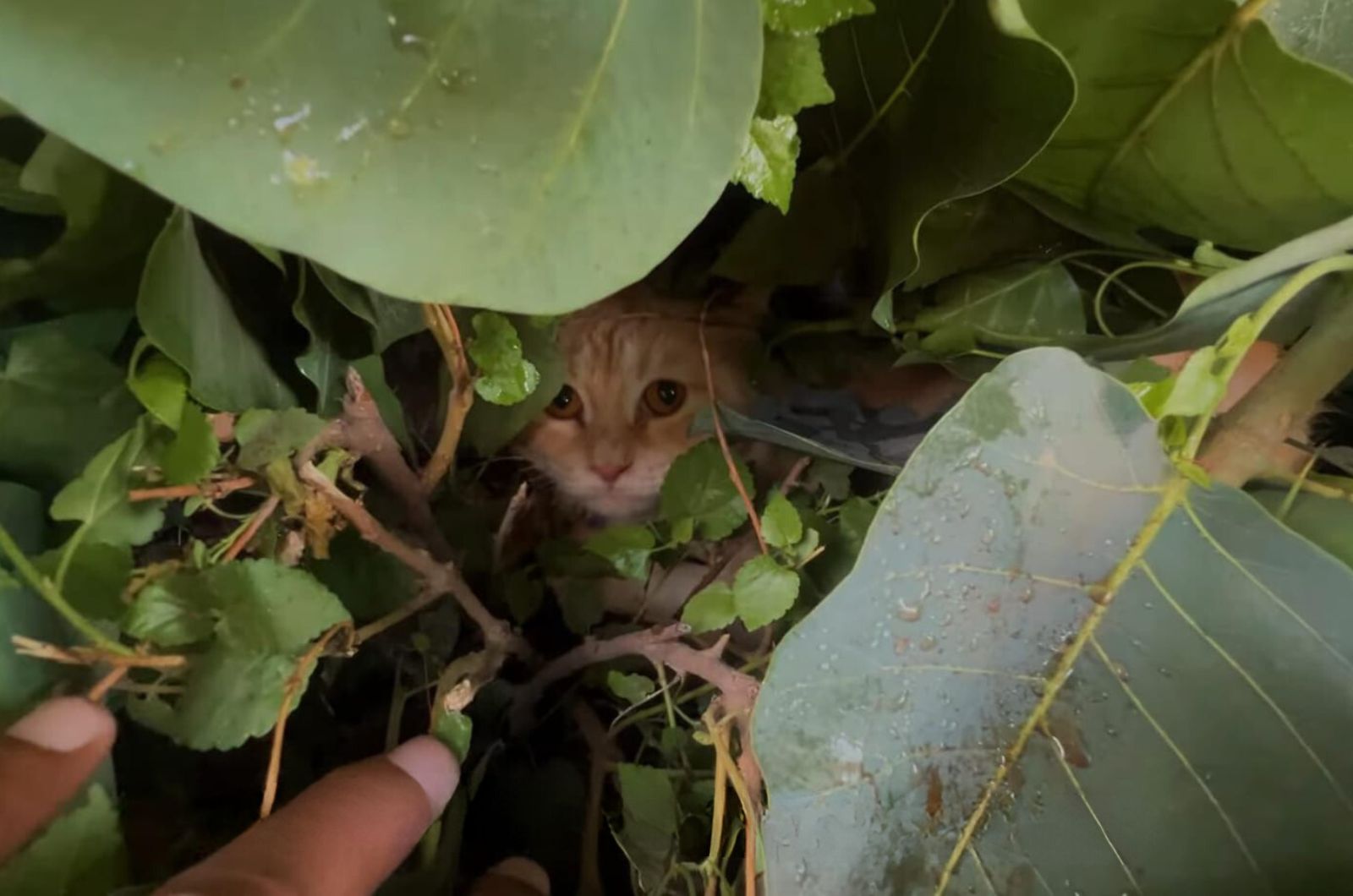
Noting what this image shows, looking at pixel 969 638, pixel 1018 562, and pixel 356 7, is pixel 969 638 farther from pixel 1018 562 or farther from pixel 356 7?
pixel 356 7

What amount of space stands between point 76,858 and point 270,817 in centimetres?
9

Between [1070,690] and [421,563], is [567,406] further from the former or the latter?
[1070,690]

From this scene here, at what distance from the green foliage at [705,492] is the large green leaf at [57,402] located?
328mm

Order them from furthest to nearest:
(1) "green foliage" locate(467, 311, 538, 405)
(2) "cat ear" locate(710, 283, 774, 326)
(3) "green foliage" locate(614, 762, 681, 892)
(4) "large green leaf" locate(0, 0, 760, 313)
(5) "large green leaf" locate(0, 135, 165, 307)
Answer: (2) "cat ear" locate(710, 283, 774, 326)
(3) "green foliage" locate(614, 762, 681, 892)
(1) "green foliage" locate(467, 311, 538, 405)
(5) "large green leaf" locate(0, 135, 165, 307)
(4) "large green leaf" locate(0, 0, 760, 313)

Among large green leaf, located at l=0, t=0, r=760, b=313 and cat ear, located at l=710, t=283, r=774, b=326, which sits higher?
large green leaf, located at l=0, t=0, r=760, b=313

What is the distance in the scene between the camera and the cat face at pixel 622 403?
1.05 meters

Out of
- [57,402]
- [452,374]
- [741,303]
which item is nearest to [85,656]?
[57,402]

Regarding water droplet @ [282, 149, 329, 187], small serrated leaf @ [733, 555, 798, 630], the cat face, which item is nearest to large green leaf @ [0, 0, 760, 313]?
water droplet @ [282, 149, 329, 187]

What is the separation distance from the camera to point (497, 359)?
1.83ft

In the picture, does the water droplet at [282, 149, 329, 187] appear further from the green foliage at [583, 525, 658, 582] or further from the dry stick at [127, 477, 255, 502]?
the green foliage at [583, 525, 658, 582]

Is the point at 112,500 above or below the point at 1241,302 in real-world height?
below

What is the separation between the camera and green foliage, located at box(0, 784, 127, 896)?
0.50 m

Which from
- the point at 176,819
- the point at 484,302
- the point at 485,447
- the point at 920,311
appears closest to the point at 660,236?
the point at 484,302

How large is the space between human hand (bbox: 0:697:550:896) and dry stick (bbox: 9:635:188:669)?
2cm
